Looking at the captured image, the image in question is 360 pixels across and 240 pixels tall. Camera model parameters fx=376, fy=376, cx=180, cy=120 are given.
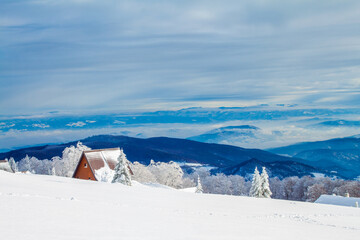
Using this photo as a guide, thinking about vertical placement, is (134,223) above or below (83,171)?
above

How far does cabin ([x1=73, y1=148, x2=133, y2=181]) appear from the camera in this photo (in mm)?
47031

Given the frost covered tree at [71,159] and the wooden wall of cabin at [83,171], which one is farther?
the frost covered tree at [71,159]

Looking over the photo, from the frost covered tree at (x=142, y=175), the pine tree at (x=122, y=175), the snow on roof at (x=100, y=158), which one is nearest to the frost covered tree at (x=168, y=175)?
the frost covered tree at (x=142, y=175)

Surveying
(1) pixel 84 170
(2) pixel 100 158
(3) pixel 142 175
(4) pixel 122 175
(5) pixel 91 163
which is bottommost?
(3) pixel 142 175

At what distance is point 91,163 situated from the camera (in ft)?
155

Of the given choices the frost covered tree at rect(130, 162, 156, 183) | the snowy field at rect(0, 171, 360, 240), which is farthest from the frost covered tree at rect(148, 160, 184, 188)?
the snowy field at rect(0, 171, 360, 240)

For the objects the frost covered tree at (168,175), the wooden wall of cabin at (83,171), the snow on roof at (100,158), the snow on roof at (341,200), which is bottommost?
the frost covered tree at (168,175)

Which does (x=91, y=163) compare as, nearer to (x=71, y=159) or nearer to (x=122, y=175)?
(x=122, y=175)

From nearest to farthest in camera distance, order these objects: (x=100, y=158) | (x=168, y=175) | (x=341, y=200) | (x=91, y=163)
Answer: (x=341, y=200) → (x=91, y=163) → (x=100, y=158) → (x=168, y=175)

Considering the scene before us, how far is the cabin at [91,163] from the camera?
47.0 meters

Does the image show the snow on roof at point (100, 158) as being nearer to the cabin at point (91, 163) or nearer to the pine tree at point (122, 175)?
the cabin at point (91, 163)

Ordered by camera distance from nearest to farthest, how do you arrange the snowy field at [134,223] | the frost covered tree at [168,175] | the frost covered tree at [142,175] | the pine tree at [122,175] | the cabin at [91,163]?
the snowy field at [134,223] → the pine tree at [122,175] → the cabin at [91,163] → the frost covered tree at [142,175] → the frost covered tree at [168,175]

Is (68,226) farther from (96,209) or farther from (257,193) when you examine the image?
(257,193)

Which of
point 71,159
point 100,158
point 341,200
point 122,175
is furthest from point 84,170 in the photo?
point 71,159
